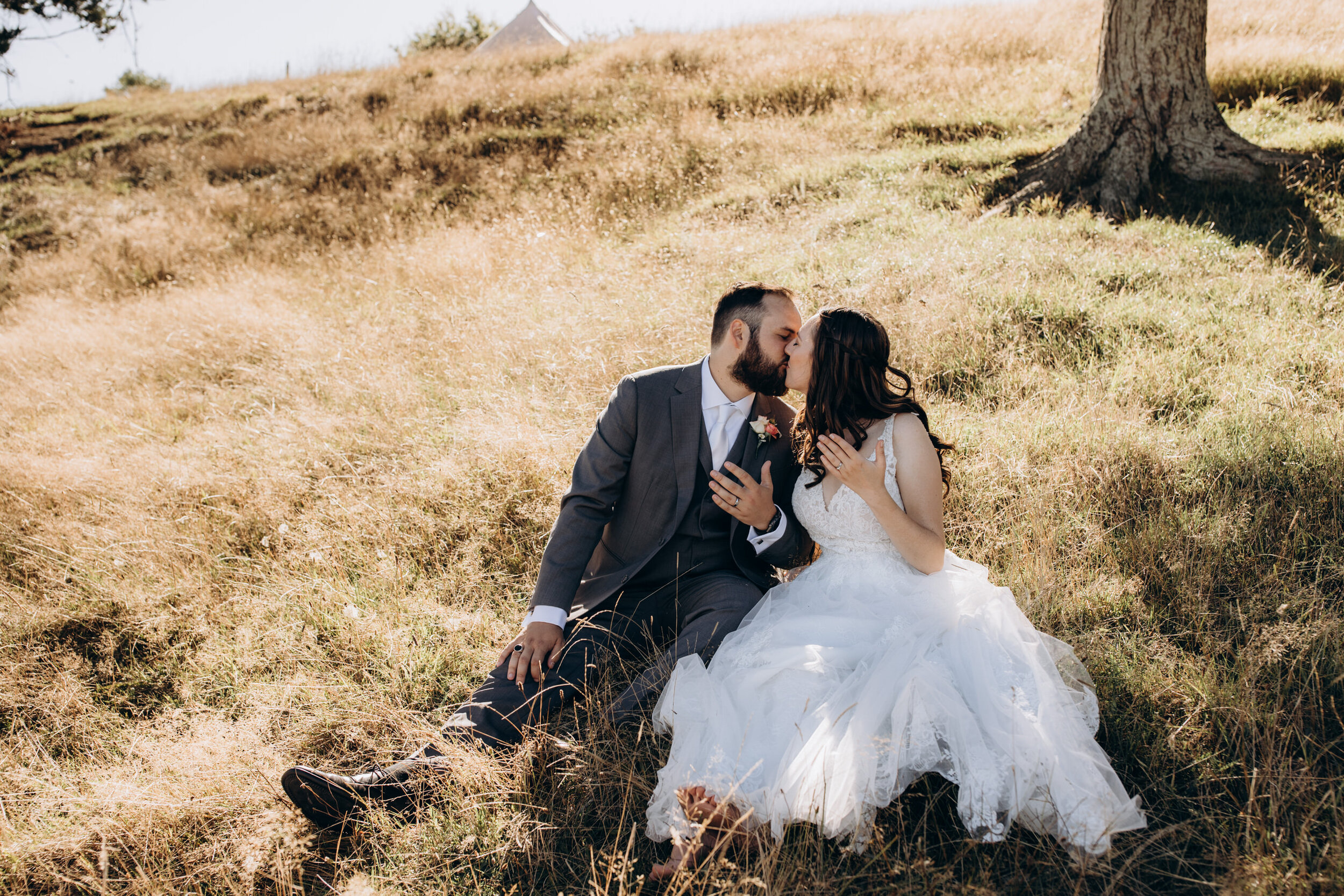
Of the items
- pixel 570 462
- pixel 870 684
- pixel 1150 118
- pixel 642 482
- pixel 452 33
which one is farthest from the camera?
pixel 452 33

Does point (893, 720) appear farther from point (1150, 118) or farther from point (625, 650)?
point (1150, 118)

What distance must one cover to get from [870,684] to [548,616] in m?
1.39

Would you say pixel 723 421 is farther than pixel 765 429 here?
Yes

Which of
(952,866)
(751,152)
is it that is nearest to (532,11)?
(751,152)

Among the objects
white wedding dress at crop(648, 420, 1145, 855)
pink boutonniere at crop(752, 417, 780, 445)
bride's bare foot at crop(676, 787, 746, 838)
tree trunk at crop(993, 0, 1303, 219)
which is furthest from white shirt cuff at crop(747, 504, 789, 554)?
tree trunk at crop(993, 0, 1303, 219)

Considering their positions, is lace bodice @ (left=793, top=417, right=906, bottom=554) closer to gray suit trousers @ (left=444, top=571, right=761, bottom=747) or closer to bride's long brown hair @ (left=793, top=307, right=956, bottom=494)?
bride's long brown hair @ (left=793, top=307, right=956, bottom=494)

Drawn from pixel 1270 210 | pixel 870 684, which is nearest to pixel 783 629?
pixel 870 684

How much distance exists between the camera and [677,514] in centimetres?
341

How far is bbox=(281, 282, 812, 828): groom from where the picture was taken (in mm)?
3238

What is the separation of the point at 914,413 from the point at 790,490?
74 centimetres

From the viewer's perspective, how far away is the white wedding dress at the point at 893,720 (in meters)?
2.27

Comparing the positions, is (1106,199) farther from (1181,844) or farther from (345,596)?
(345,596)

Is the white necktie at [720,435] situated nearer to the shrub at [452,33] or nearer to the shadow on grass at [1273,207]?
the shadow on grass at [1273,207]

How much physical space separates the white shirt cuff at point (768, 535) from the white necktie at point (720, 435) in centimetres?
33
